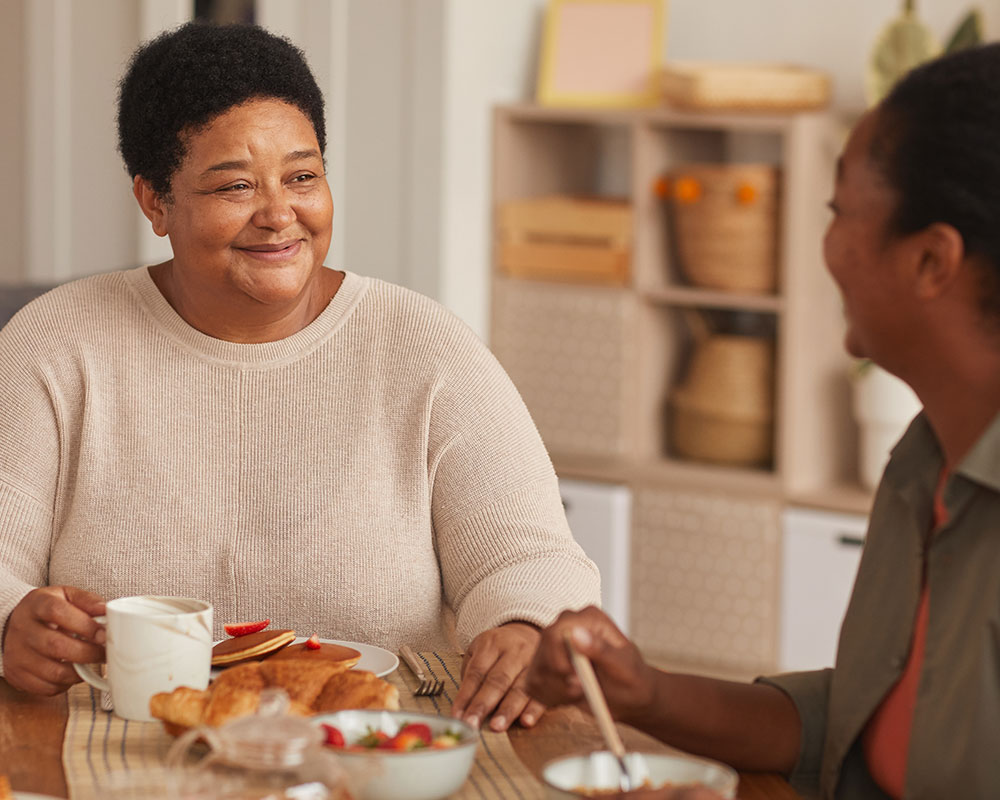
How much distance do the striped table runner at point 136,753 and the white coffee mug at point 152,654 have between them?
3 cm

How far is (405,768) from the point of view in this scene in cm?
100

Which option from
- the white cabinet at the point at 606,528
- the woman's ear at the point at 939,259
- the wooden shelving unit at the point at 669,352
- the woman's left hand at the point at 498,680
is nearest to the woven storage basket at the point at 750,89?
the wooden shelving unit at the point at 669,352

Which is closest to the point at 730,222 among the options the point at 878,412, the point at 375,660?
the point at 878,412

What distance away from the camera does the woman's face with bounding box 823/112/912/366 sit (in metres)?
1.02

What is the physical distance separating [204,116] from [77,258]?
88.9 inches

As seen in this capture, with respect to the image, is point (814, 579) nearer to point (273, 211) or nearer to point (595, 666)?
point (273, 211)

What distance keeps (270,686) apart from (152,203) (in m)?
0.79

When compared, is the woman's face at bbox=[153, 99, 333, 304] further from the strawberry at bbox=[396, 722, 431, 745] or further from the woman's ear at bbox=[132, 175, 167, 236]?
the strawberry at bbox=[396, 722, 431, 745]

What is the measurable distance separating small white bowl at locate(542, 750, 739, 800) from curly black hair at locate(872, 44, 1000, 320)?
1.23 ft

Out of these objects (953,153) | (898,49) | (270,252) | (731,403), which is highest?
(898,49)

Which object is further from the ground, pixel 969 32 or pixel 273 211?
pixel 969 32

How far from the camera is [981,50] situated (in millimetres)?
998

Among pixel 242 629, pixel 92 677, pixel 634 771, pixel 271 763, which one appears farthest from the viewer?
pixel 242 629

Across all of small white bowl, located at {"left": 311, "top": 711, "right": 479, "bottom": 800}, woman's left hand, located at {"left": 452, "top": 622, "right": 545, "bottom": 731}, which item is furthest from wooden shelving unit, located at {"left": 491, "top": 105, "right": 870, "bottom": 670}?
small white bowl, located at {"left": 311, "top": 711, "right": 479, "bottom": 800}
